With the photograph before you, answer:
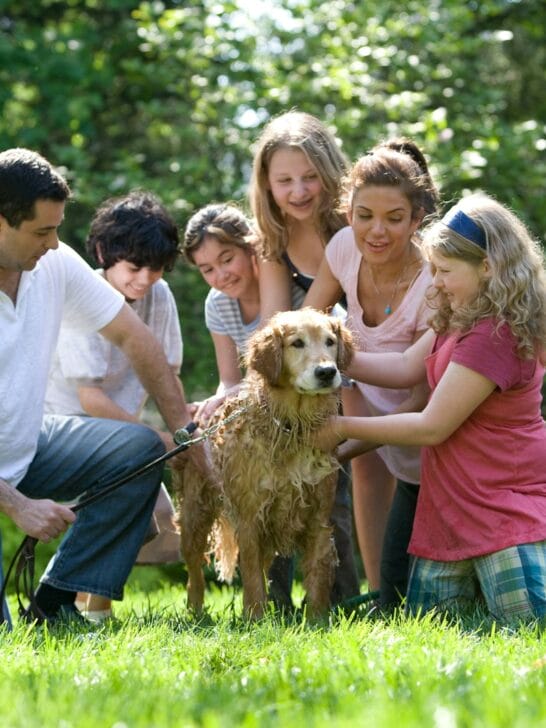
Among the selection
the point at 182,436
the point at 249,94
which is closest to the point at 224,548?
the point at 182,436

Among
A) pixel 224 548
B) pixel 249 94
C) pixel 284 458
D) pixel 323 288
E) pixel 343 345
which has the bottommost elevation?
pixel 224 548

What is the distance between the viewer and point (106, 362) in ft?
18.7

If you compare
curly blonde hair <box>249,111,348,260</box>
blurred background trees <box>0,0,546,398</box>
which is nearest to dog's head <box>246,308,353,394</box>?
curly blonde hair <box>249,111,348,260</box>

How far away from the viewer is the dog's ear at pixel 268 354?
4.74 m

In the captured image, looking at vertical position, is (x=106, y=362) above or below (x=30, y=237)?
below

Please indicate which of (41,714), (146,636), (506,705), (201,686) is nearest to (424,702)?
(506,705)

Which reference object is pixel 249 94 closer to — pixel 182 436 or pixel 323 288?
pixel 323 288

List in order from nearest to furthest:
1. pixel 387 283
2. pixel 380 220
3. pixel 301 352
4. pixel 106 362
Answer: pixel 301 352 → pixel 380 220 → pixel 387 283 → pixel 106 362

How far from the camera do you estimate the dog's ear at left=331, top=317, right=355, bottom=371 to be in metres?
4.84

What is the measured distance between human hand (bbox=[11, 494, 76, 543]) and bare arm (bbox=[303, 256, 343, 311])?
1560 millimetres

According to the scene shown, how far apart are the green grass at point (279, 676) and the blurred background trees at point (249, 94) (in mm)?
6038

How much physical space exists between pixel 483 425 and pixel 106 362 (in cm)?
204

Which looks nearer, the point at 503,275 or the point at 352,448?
the point at 503,275

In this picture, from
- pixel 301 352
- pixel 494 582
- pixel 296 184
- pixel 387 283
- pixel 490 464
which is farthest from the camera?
pixel 296 184
